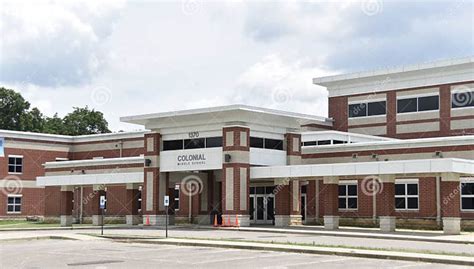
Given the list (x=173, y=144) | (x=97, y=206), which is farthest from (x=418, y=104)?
(x=97, y=206)

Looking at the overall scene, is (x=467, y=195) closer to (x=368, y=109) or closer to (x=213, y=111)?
(x=368, y=109)

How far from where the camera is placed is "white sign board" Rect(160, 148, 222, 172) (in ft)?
144

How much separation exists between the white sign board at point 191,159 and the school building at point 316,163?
0.07m

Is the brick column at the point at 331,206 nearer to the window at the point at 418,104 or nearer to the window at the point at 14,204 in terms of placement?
the window at the point at 418,104

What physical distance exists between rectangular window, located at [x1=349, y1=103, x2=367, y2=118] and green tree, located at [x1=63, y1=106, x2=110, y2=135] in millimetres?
54293

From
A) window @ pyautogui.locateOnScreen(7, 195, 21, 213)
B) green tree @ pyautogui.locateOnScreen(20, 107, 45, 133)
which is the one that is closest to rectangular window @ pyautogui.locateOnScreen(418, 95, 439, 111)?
window @ pyautogui.locateOnScreen(7, 195, 21, 213)

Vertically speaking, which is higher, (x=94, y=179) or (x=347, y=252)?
(x=94, y=179)

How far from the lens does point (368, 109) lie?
54.6m

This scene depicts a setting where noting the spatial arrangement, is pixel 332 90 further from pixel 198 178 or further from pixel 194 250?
pixel 194 250

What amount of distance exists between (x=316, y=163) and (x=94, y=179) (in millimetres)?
15156

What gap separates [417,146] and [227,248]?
1924 cm

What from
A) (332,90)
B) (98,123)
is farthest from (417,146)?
(98,123)

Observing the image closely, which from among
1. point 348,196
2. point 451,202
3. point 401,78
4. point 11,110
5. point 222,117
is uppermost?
point 11,110

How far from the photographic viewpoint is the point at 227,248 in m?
27.6
